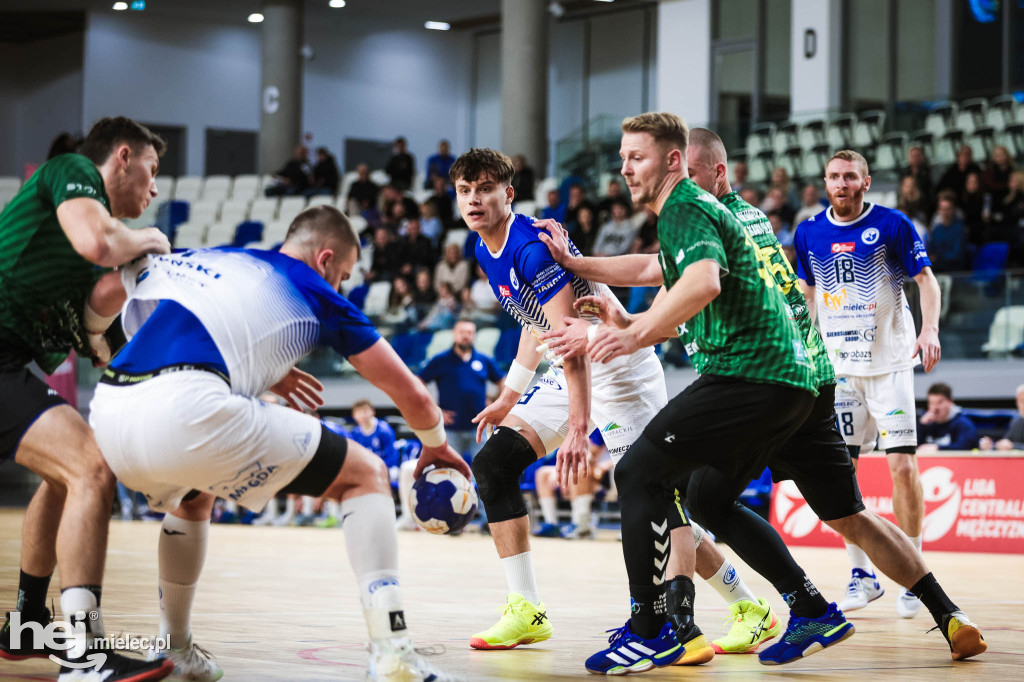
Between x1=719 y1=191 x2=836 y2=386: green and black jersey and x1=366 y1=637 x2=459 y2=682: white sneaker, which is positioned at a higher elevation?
x1=719 y1=191 x2=836 y2=386: green and black jersey

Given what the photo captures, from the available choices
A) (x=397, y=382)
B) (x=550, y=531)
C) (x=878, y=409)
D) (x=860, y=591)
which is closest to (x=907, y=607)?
(x=860, y=591)

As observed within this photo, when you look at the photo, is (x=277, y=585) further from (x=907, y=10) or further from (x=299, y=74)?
(x=299, y=74)

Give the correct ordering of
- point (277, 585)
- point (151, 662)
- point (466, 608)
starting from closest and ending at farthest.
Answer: point (151, 662) → point (466, 608) → point (277, 585)

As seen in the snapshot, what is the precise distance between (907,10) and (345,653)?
76.9ft

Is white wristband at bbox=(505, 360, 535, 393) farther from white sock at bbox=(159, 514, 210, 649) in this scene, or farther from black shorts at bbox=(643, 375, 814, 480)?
white sock at bbox=(159, 514, 210, 649)

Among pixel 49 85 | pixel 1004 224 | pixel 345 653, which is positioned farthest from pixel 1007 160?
pixel 49 85

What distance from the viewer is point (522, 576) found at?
5711 millimetres

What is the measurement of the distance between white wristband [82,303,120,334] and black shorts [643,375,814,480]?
2136 mm

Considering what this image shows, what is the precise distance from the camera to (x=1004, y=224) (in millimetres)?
16219

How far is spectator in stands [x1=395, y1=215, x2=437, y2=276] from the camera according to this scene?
21.3 metres

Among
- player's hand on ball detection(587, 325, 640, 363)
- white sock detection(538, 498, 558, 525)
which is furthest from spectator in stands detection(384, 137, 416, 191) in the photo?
player's hand on ball detection(587, 325, 640, 363)

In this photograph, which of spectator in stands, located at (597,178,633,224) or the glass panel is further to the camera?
the glass panel

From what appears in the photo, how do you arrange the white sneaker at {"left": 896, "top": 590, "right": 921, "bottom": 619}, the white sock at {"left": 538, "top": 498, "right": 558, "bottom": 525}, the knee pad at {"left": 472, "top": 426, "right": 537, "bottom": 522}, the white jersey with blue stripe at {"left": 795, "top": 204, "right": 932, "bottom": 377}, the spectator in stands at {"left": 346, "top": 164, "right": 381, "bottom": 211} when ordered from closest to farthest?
Answer: the knee pad at {"left": 472, "top": 426, "right": 537, "bottom": 522} < the white sneaker at {"left": 896, "top": 590, "right": 921, "bottom": 619} < the white jersey with blue stripe at {"left": 795, "top": 204, "right": 932, "bottom": 377} < the white sock at {"left": 538, "top": 498, "right": 558, "bottom": 525} < the spectator in stands at {"left": 346, "top": 164, "right": 381, "bottom": 211}

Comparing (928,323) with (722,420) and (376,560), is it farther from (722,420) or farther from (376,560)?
(376,560)
